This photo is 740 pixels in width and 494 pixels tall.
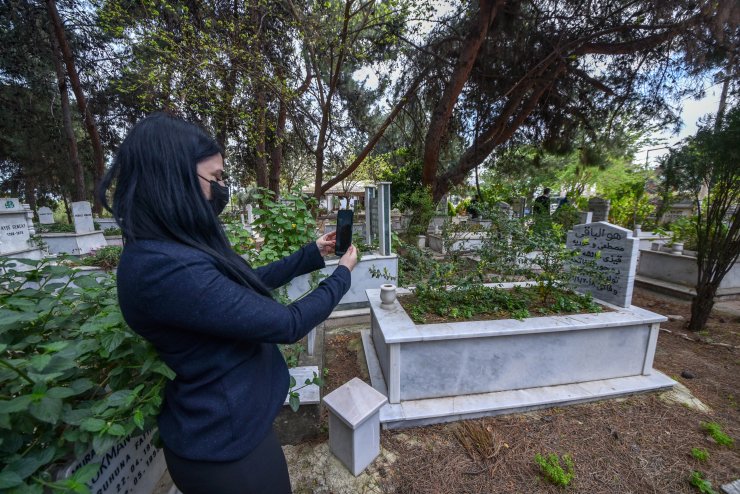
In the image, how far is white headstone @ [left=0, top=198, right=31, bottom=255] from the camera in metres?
6.46

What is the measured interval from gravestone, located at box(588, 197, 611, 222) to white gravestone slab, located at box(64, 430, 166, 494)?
41.4ft

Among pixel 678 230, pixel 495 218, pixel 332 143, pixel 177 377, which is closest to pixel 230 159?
pixel 332 143

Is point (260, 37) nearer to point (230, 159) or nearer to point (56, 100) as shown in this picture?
point (230, 159)

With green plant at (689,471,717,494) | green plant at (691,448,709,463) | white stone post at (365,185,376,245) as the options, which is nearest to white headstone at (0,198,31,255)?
white stone post at (365,185,376,245)

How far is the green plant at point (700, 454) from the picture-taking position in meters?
2.15

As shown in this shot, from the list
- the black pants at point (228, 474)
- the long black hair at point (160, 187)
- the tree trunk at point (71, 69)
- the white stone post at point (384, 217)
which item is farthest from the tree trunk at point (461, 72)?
the tree trunk at point (71, 69)

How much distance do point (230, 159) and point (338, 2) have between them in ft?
23.2

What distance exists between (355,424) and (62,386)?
5.00 feet

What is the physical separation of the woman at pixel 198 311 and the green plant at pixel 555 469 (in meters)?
1.96

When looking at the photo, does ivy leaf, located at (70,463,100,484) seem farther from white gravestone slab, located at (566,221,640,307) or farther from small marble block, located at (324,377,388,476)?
white gravestone slab, located at (566,221,640,307)

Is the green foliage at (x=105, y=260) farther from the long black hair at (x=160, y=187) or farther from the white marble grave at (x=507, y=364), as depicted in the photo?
the long black hair at (x=160, y=187)

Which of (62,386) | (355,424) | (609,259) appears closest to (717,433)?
(609,259)

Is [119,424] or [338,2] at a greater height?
[338,2]

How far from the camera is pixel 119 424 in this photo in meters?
0.92
